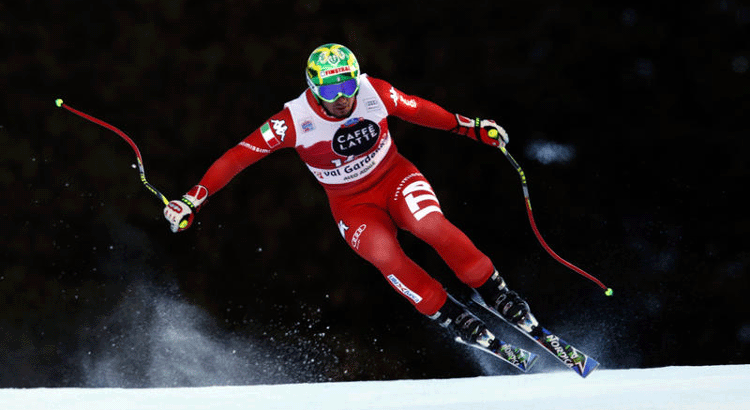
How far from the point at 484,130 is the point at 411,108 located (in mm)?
335

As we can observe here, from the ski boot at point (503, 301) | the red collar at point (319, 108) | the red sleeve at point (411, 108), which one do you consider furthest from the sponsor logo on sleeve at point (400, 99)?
the ski boot at point (503, 301)

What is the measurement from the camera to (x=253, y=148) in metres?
3.03

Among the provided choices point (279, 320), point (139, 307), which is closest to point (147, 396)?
point (139, 307)

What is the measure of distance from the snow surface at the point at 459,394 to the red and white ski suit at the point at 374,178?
60 cm

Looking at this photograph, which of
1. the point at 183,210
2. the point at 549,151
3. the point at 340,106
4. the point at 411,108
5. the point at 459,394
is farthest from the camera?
the point at 549,151

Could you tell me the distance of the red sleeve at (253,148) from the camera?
9.89 feet

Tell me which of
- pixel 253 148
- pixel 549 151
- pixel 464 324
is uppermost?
pixel 253 148

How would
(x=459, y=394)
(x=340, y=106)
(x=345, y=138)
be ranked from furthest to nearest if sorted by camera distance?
1. (x=459, y=394)
2. (x=345, y=138)
3. (x=340, y=106)

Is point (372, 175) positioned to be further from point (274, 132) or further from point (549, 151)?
point (549, 151)

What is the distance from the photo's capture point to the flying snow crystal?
3.74 metres

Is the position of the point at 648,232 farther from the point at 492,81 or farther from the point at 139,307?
the point at 139,307

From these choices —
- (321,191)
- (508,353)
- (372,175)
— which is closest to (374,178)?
(372,175)

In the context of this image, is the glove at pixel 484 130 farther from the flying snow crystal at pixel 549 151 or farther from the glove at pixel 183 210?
the glove at pixel 183 210

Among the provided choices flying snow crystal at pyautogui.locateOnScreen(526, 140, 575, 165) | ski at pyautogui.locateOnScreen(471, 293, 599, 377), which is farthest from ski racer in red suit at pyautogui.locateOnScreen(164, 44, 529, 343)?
flying snow crystal at pyautogui.locateOnScreen(526, 140, 575, 165)
